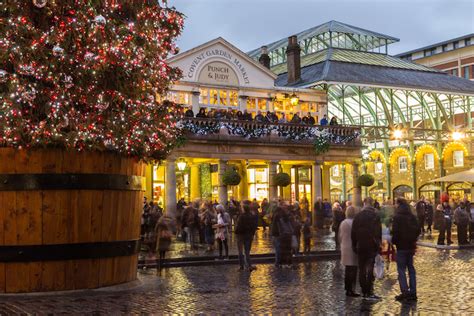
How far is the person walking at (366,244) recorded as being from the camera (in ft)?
36.2

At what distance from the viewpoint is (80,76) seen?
1184 cm

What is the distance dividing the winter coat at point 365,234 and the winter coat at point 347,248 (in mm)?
287

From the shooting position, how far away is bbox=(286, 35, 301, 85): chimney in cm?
3834

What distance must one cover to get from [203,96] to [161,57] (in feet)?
64.9

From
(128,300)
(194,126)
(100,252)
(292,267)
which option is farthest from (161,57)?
(194,126)

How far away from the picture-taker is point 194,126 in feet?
97.7

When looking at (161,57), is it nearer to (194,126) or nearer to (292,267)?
(292,267)

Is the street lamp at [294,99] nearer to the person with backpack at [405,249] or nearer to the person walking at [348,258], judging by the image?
the person walking at [348,258]

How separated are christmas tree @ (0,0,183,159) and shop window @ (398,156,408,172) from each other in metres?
42.5

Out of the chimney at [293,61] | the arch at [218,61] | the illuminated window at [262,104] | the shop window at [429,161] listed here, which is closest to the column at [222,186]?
the arch at [218,61]

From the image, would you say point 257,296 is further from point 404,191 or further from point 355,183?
point 404,191

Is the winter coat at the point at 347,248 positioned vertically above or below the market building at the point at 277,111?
below

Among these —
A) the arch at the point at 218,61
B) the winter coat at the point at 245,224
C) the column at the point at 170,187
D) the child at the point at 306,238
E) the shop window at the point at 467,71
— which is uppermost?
the shop window at the point at 467,71

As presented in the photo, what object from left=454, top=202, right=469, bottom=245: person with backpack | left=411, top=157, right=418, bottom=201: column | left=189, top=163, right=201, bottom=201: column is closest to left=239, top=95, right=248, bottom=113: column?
left=189, top=163, right=201, bottom=201: column
